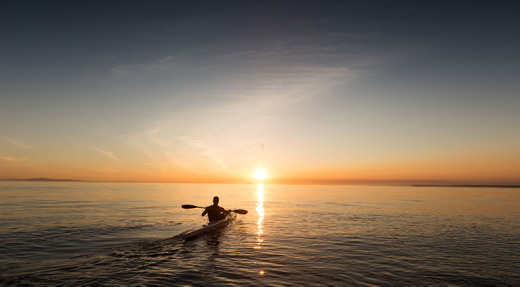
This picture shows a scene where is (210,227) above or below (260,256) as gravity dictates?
above

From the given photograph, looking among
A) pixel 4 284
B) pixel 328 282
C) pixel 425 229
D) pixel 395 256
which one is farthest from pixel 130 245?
pixel 425 229

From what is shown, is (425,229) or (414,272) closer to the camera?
(414,272)

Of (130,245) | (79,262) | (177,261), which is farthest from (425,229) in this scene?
(79,262)

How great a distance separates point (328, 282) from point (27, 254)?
17.2 meters

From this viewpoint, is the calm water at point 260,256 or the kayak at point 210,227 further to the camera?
the kayak at point 210,227

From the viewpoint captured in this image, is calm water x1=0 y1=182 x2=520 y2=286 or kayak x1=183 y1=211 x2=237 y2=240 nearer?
calm water x1=0 y1=182 x2=520 y2=286

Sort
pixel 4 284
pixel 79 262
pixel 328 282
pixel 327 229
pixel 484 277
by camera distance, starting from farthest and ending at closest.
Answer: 1. pixel 327 229
2. pixel 79 262
3. pixel 484 277
4. pixel 328 282
5. pixel 4 284

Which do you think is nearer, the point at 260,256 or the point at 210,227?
the point at 260,256

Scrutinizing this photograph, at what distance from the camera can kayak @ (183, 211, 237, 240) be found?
69.0 ft

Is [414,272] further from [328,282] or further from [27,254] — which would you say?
[27,254]

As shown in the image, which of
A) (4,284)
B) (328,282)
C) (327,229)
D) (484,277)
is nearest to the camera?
(4,284)

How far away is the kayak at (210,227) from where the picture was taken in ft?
69.0

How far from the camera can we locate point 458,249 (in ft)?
63.9

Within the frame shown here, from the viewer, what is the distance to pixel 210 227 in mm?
24547
